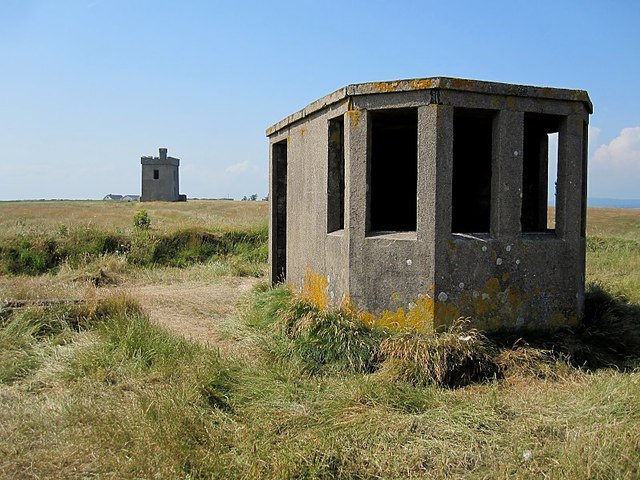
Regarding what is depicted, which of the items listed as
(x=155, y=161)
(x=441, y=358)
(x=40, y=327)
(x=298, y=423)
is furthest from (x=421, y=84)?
(x=155, y=161)

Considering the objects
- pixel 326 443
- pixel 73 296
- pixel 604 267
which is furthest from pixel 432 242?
pixel 604 267

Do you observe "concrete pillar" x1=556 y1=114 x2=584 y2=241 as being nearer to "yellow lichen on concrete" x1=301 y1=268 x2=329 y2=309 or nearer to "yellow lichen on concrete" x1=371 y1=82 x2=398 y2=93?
"yellow lichen on concrete" x1=371 y1=82 x2=398 y2=93

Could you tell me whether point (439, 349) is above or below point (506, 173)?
below

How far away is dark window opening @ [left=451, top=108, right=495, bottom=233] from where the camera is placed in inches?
317

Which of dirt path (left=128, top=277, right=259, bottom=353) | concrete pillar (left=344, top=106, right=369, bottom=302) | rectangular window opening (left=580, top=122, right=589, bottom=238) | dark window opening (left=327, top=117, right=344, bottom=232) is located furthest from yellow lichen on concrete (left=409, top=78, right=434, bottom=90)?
dirt path (left=128, top=277, right=259, bottom=353)

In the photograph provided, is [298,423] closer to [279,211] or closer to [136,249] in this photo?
[279,211]

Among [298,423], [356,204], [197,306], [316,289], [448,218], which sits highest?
[356,204]

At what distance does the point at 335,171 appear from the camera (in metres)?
6.60

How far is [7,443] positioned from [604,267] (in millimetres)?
12548

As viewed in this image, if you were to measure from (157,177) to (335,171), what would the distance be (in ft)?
151

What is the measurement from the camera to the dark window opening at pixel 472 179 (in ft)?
26.4

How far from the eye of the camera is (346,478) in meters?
3.66

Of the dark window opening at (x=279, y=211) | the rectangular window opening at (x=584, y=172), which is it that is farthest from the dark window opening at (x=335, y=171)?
the dark window opening at (x=279, y=211)

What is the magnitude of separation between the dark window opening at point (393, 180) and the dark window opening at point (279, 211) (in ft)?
5.47
